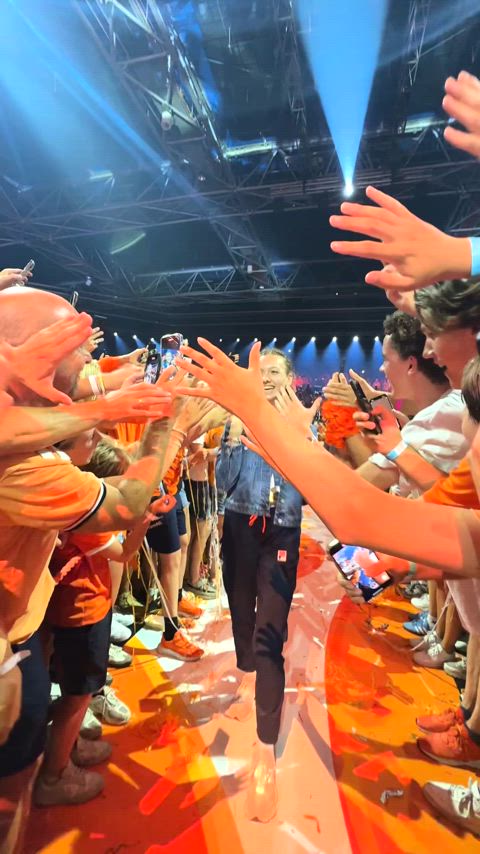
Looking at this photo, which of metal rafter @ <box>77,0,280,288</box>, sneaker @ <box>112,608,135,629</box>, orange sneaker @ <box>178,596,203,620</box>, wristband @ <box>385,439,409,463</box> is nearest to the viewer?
wristband @ <box>385,439,409,463</box>

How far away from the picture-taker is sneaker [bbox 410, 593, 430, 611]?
3.57m

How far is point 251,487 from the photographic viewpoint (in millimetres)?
2119

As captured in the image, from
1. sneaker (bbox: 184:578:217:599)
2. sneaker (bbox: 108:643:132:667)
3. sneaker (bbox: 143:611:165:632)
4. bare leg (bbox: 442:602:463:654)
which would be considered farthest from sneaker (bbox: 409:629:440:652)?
sneaker (bbox: 108:643:132:667)

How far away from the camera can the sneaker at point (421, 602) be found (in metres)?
3.57

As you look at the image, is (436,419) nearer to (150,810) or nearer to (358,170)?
(150,810)

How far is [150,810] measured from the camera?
1705 mm

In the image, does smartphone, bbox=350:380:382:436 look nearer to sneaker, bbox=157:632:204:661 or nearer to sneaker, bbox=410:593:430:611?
sneaker, bbox=157:632:204:661

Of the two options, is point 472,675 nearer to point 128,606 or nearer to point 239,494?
point 239,494

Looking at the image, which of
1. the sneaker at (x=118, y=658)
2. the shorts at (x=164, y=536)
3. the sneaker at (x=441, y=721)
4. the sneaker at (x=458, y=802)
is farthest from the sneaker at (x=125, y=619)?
the sneaker at (x=458, y=802)

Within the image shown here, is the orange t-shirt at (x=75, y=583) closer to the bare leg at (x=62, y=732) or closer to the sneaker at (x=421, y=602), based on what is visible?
the bare leg at (x=62, y=732)

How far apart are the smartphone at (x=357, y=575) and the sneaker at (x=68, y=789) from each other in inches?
49.7

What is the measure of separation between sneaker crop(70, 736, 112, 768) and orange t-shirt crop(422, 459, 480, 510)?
173 cm

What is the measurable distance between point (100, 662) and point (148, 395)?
43.6 inches

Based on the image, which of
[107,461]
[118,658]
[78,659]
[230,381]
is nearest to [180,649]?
[118,658]
